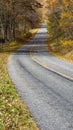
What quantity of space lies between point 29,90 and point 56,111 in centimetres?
386

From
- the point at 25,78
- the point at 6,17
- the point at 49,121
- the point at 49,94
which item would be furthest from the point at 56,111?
the point at 6,17

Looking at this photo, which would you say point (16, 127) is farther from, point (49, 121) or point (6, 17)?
point (6, 17)

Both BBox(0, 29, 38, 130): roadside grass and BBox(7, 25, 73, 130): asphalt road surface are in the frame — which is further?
BBox(7, 25, 73, 130): asphalt road surface

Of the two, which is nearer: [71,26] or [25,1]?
[71,26]

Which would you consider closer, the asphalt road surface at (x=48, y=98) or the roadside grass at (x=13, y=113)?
the roadside grass at (x=13, y=113)

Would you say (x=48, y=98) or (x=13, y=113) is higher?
(x=13, y=113)

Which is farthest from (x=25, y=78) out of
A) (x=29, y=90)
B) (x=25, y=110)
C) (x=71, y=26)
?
(x=71, y=26)

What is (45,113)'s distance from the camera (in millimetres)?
9438

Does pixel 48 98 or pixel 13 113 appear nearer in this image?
pixel 13 113

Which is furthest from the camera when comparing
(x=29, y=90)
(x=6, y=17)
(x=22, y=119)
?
(x=6, y=17)

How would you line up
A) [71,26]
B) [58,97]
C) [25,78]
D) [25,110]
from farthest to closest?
[71,26] < [25,78] < [58,97] < [25,110]

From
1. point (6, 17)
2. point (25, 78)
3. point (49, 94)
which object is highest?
point (49, 94)

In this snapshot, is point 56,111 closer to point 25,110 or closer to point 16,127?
point 25,110

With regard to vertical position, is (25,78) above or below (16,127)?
below
